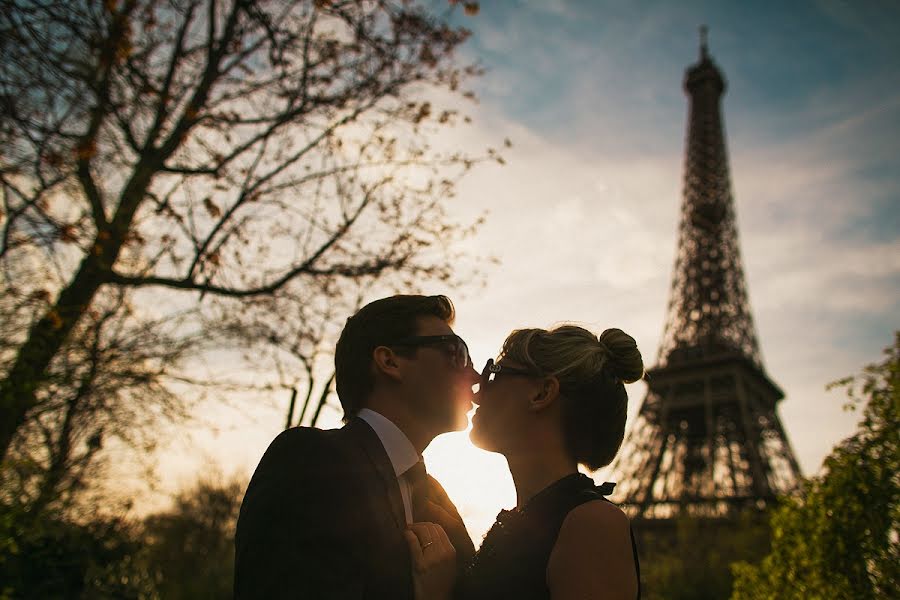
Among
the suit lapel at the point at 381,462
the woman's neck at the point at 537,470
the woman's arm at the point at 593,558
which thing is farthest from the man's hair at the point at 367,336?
the woman's arm at the point at 593,558

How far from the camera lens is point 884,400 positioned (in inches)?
266

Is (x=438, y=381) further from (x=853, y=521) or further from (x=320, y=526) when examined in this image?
(x=853, y=521)

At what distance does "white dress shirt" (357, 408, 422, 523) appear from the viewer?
243 centimetres

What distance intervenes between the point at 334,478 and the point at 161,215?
262 inches

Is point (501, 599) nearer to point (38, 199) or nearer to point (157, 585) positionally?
point (38, 199)

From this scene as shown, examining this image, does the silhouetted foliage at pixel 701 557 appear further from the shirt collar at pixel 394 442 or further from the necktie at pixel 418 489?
the shirt collar at pixel 394 442

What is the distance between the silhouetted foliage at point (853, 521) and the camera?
20.4ft

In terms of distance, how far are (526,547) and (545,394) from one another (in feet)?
2.00

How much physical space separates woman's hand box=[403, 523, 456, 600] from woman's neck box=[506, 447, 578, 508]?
1.49 feet

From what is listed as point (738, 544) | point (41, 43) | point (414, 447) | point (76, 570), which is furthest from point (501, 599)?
point (738, 544)

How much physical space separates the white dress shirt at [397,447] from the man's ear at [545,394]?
52cm

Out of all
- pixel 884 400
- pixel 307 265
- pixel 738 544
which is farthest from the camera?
pixel 738 544

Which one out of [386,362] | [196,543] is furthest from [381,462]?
[196,543]

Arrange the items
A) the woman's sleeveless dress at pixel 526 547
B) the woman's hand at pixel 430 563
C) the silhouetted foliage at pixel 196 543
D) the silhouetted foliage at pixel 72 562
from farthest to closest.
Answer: the silhouetted foliage at pixel 196 543
the silhouetted foliage at pixel 72 562
the woman's sleeveless dress at pixel 526 547
the woman's hand at pixel 430 563
